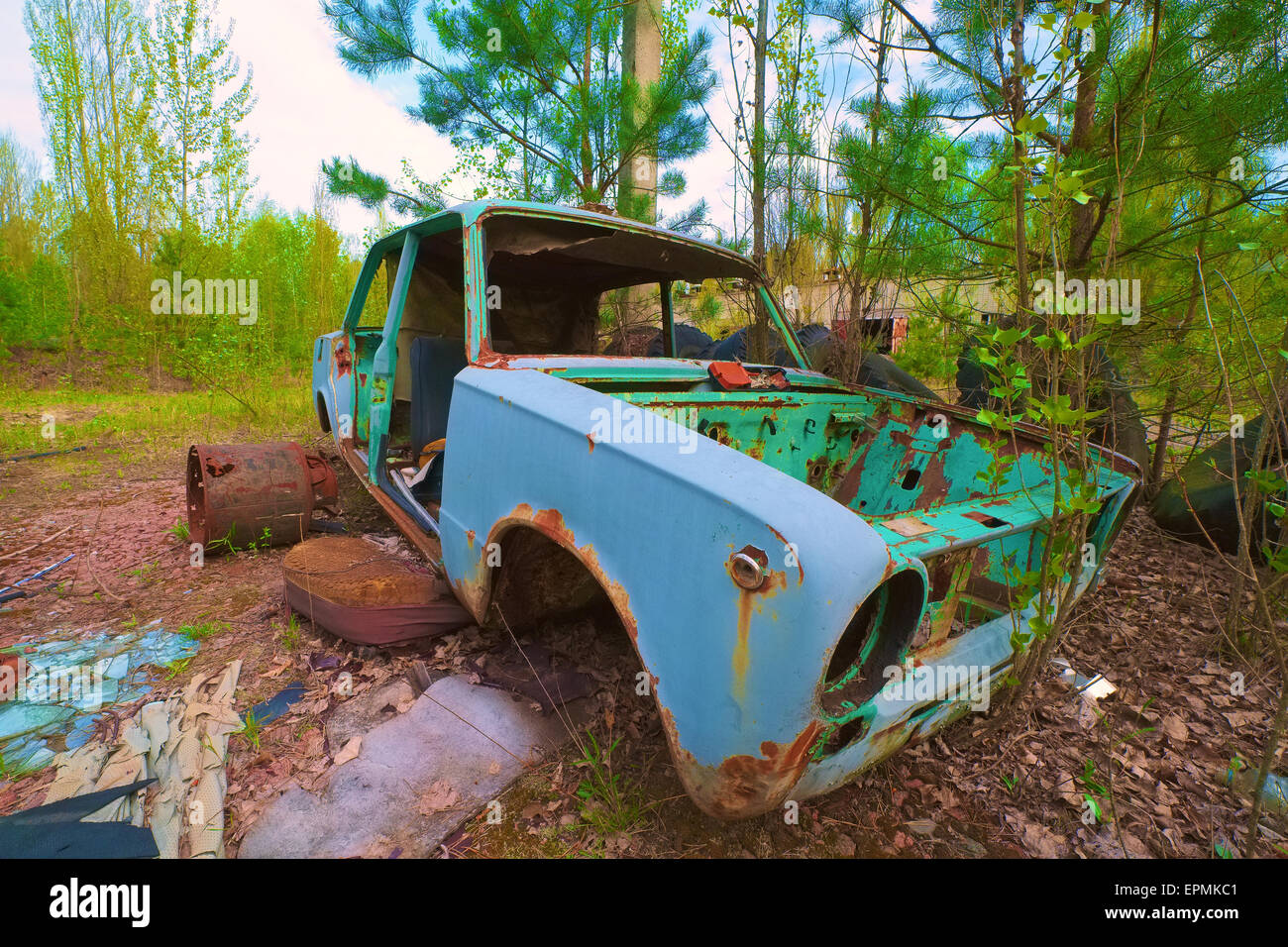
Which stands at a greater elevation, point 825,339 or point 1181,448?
point 825,339

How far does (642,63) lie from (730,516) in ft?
21.2

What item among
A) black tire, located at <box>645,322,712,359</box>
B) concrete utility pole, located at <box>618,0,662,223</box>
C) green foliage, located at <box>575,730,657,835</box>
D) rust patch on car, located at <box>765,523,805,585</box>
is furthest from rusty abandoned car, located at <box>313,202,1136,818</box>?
concrete utility pole, located at <box>618,0,662,223</box>

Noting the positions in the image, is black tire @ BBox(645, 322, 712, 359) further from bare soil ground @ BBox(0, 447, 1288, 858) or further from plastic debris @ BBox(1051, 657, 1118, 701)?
plastic debris @ BBox(1051, 657, 1118, 701)

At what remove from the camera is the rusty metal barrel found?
3197 mm

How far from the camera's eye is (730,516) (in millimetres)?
1143

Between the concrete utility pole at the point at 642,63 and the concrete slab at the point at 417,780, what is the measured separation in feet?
17.4

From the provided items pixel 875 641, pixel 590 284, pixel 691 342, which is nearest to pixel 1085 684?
pixel 875 641

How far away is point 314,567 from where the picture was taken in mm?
2557

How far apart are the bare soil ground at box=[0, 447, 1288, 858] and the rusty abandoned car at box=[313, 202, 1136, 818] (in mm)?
435

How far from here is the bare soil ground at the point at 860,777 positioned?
1.64m

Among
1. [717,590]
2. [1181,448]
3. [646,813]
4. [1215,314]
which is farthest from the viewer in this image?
[1181,448]
